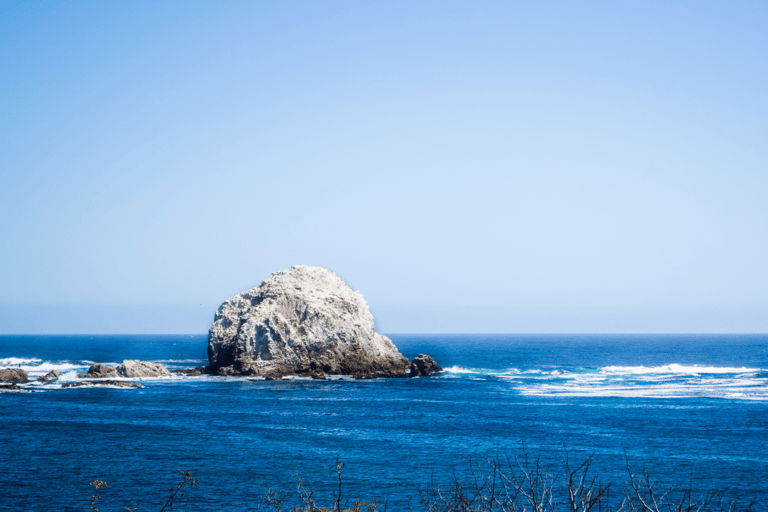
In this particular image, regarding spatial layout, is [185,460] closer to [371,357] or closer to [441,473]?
Result: [441,473]

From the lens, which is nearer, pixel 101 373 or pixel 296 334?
pixel 101 373

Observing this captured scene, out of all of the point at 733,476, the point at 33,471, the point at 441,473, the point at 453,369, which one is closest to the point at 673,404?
the point at 733,476

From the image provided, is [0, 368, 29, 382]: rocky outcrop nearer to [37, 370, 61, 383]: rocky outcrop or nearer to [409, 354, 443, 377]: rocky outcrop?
[37, 370, 61, 383]: rocky outcrop

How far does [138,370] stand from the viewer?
67000 mm

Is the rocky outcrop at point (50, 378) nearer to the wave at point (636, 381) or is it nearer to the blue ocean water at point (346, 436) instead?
the blue ocean water at point (346, 436)

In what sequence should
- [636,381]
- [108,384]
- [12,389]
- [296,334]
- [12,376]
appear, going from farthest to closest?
[636,381] < [296,334] < [12,376] < [108,384] < [12,389]

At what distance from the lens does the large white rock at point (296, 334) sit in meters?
67.6

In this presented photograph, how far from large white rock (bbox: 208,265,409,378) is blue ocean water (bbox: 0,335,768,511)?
471cm

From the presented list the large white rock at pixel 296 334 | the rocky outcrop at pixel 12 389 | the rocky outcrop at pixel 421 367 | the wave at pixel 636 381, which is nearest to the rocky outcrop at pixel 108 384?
the rocky outcrop at pixel 12 389

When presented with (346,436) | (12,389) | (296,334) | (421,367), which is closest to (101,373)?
(12,389)

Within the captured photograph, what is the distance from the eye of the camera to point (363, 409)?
46.3m

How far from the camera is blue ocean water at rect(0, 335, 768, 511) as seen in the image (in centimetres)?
2572

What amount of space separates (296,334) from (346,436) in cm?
3264

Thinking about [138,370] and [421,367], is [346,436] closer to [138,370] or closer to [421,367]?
[421,367]
